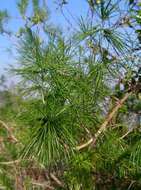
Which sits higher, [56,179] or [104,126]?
[104,126]

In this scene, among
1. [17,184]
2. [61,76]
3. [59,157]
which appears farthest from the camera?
[17,184]

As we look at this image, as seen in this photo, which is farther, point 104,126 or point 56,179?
A: point 56,179

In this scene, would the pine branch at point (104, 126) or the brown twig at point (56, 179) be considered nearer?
the pine branch at point (104, 126)

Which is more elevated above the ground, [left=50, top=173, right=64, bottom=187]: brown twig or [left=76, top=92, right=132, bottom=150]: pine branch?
[left=76, top=92, right=132, bottom=150]: pine branch

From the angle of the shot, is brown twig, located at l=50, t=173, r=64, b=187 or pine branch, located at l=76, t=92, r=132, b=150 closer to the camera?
pine branch, located at l=76, t=92, r=132, b=150

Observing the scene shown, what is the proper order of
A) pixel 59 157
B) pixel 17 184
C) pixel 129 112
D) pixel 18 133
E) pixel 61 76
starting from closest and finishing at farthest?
pixel 59 157 → pixel 61 76 → pixel 129 112 → pixel 18 133 → pixel 17 184

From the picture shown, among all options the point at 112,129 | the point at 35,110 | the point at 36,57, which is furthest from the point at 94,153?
the point at 36,57

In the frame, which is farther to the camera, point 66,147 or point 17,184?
point 17,184

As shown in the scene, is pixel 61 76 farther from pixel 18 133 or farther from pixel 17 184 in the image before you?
pixel 17 184

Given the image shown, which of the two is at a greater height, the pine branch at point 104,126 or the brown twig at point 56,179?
the pine branch at point 104,126

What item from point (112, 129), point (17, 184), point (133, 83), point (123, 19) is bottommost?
point (17, 184)

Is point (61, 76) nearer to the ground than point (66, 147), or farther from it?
farther from it
